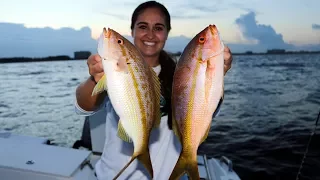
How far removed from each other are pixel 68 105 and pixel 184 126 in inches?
833

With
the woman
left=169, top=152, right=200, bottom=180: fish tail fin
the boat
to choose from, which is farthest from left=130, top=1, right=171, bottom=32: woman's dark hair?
the boat

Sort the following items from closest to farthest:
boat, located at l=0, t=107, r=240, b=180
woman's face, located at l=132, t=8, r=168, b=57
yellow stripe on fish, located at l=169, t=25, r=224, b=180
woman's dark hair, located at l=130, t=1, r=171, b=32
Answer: yellow stripe on fish, located at l=169, t=25, r=224, b=180, woman's face, located at l=132, t=8, r=168, b=57, woman's dark hair, located at l=130, t=1, r=171, b=32, boat, located at l=0, t=107, r=240, b=180

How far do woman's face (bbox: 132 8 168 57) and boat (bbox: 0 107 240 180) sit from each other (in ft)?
6.03

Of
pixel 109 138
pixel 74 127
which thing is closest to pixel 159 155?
pixel 109 138

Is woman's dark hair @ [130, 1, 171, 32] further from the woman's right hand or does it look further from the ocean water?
the ocean water

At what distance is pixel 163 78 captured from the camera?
305 centimetres

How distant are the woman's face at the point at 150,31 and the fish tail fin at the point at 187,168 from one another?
4.09 ft

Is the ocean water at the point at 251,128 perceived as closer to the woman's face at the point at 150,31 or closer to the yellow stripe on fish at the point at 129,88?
the woman's face at the point at 150,31

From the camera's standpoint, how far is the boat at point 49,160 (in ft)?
11.7

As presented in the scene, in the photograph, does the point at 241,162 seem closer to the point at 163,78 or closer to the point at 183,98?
the point at 163,78

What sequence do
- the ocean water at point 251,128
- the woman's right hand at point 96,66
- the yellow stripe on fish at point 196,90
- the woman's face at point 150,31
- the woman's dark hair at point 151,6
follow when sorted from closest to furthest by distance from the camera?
the yellow stripe on fish at point 196,90 → the woman's right hand at point 96,66 → the woman's face at point 150,31 → the woman's dark hair at point 151,6 → the ocean water at point 251,128

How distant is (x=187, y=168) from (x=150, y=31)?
1.44 metres

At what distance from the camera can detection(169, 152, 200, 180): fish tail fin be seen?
202 centimetres

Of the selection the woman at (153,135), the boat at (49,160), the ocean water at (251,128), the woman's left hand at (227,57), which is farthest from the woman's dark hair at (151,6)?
the ocean water at (251,128)
